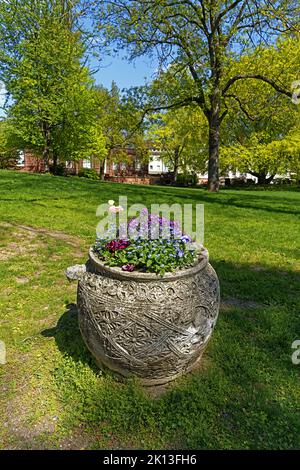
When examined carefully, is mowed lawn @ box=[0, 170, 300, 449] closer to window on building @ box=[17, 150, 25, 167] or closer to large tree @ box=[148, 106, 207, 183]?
large tree @ box=[148, 106, 207, 183]

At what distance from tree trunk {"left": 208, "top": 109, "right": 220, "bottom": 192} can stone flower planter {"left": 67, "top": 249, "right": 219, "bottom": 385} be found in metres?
13.7

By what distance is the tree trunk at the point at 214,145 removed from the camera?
14833 mm

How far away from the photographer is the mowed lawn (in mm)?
2193

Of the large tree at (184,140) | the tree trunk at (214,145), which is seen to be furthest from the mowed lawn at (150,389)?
the large tree at (184,140)

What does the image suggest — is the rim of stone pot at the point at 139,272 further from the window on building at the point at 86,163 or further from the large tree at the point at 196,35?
the window on building at the point at 86,163

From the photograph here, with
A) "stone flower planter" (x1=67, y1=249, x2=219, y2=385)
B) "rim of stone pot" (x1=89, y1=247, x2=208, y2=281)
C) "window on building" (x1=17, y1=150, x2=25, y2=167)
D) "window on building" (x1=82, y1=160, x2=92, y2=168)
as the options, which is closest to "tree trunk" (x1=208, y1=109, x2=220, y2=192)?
"rim of stone pot" (x1=89, y1=247, x2=208, y2=281)

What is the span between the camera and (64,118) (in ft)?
72.7

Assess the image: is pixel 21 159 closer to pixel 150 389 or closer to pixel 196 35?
pixel 196 35

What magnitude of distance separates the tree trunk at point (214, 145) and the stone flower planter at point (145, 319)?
13662 mm

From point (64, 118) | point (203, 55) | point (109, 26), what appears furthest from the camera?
point (64, 118)

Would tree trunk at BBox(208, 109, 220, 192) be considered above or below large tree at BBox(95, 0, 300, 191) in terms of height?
below

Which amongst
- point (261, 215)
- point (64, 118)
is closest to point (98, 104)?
point (64, 118)
